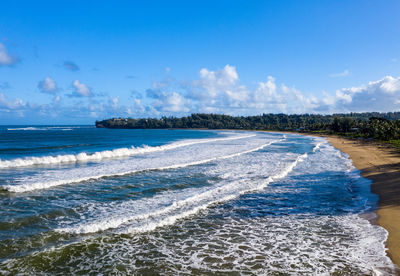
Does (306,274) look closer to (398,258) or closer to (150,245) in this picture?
(398,258)

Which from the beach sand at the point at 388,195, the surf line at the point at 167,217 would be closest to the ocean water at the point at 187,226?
the surf line at the point at 167,217

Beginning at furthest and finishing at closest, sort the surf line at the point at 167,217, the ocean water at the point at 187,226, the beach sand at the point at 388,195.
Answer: the surf line at the point at 167,217 < the beach sand at the point at 388,195 < the ocean water at the point at 187,226

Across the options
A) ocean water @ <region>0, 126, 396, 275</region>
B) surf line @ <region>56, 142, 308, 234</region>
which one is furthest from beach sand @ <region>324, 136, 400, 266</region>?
surf line @ <region>56, 142, 308, 234</region>

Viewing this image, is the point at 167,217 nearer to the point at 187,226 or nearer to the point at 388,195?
the point at 187,226

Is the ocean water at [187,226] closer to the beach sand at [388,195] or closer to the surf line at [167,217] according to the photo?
the surf line at [167,217]

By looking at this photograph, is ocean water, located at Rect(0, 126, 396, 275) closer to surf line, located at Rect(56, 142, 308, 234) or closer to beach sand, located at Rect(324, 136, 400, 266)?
surf line, located at Rect(56, 142, 308, 234)

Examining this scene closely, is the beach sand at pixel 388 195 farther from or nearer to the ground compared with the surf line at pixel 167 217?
nearer to the ground

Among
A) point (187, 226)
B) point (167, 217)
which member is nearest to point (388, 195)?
point (187, 226)

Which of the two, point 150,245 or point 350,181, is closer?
point 150,245

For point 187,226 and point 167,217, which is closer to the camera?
point 187,226

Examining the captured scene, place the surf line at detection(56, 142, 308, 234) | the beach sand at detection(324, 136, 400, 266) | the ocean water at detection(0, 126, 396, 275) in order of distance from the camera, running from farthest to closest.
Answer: the surf line at detection(56, 142, 308, 234)
the beach sand at detection(324, 136, 400, 266)
the ocean water at detection(0, 126, 396, 275)

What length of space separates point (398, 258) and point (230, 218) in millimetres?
5273

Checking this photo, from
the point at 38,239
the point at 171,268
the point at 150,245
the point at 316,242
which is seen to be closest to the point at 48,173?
the point at 38,239

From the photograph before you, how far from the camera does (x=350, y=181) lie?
17.0m
